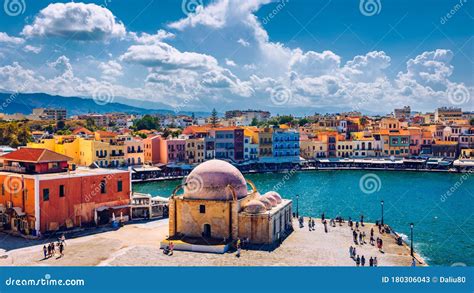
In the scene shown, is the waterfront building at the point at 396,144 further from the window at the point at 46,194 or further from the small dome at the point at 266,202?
the window at the point at 46,194

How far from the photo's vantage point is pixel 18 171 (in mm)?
37562

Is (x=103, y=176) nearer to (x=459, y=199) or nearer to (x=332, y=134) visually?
(x=459, y=199)

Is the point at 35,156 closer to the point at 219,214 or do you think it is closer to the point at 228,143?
the point at 219,214

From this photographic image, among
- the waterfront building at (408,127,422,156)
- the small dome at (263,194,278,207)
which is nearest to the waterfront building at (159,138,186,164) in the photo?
the waterfront building at (408,127,422,156)

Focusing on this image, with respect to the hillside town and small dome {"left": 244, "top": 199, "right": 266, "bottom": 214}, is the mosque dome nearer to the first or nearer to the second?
small dome {"left": 244, "top": 199, "right": 266, "bottom": 214}

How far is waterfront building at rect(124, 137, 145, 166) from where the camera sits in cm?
8094

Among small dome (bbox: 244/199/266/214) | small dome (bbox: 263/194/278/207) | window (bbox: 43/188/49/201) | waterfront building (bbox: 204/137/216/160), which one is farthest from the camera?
waterfront building (bbox: 204/137/216/160)

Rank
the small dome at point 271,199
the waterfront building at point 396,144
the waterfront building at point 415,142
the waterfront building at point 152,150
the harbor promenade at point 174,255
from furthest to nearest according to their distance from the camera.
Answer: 1. the waterfront building at point 415,142
2. the waterfront building at point 396,144
3. the waterfront building at point 152,150
4. the small dome at point 271,199
5. the harbor promenade at point 174,255

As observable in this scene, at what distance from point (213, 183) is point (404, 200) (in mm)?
32715

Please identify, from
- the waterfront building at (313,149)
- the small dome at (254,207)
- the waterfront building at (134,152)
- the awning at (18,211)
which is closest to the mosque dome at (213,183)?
the small dome at (254,207)

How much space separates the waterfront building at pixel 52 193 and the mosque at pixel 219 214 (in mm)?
7431

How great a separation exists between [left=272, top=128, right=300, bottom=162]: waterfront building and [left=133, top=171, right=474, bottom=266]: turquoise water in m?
6.84

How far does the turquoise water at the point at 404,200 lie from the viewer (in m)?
39.3

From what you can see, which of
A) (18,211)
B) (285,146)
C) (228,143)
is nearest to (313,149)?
(285,146)
